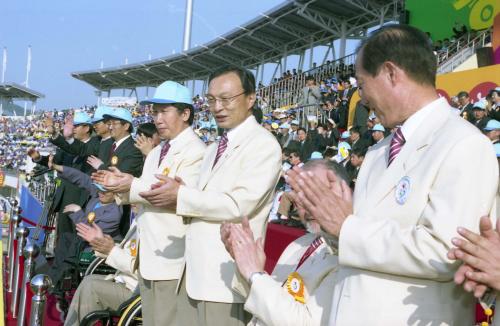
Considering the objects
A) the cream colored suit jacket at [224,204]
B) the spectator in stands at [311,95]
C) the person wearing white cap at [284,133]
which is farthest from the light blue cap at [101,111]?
the spectator in stands at [311,95]

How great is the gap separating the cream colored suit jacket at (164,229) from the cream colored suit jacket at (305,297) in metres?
0.94

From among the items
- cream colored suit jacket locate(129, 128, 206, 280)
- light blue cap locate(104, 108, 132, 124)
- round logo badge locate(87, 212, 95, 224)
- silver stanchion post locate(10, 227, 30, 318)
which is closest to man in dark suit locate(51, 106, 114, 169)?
light blue cap locate(104, 108, 132, 124)

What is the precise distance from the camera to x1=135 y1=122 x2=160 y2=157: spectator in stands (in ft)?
14.4

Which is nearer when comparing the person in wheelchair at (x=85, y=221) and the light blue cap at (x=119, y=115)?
the person in wheelchair at (x=85, y=221)

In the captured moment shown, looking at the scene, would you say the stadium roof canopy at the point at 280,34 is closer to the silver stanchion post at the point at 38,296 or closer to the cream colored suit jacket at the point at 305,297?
the silver stanchion post at the point at 38,296

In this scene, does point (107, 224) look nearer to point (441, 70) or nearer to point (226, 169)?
point (226, 169)

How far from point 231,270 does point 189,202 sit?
36 cm

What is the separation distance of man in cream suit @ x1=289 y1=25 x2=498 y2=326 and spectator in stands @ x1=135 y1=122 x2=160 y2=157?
2882 millimetres

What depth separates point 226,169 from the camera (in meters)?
2.71

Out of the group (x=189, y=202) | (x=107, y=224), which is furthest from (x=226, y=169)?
(x=107, y=224)

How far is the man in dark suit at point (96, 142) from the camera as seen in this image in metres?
5.55

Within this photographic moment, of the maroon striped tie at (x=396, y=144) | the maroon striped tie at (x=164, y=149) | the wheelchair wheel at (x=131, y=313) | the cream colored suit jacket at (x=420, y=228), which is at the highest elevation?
the maroon striped tie at (x=164, y=149)

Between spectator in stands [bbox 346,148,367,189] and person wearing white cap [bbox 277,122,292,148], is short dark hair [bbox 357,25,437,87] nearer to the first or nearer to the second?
spectator in stands [bbox 346,148,367,189]

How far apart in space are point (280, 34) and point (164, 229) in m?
21.4
